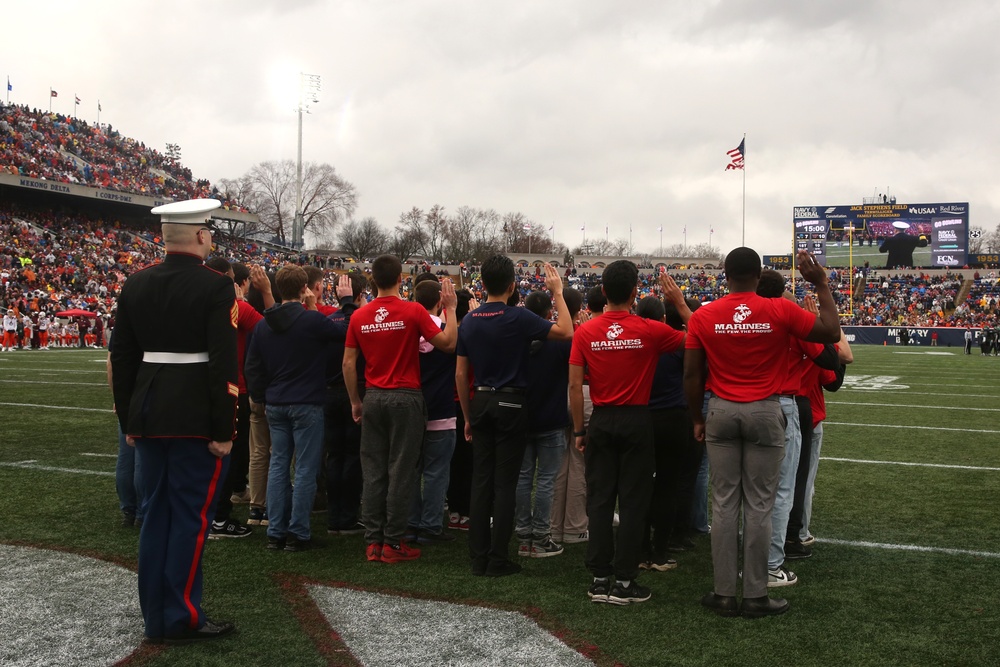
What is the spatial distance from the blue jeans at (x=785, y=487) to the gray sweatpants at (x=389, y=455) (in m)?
2.42

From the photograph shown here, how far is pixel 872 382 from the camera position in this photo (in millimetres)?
20156

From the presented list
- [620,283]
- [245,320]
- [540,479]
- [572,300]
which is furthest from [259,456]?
[620,283]

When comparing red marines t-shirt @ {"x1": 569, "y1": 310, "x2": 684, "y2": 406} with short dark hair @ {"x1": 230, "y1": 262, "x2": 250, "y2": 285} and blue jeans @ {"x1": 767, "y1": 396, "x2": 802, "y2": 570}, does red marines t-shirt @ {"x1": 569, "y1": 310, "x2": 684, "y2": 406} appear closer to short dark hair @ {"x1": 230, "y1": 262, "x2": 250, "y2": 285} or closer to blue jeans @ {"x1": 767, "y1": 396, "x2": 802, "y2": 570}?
blue jeans @ {"x1": 767, "y1": 396, "x2": 802, "y2": 570}

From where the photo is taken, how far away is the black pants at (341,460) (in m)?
6.44

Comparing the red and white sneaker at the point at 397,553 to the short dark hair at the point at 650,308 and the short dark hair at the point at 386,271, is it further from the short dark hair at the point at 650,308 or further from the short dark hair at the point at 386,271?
the short dark hair at the point at 650,308

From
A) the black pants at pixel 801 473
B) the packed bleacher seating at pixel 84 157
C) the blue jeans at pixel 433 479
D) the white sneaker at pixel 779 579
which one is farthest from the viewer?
the packed bleacher seating at pixel 84 157

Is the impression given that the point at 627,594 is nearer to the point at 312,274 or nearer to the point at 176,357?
the point at 176,357

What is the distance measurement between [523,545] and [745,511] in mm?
1745

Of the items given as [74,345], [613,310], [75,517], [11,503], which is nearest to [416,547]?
[613,310]

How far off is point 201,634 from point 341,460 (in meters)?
2.42

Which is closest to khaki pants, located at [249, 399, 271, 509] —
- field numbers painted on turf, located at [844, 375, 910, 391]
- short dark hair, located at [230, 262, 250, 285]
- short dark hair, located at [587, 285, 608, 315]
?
short dark hair, located at [230, 262, 250, 285]

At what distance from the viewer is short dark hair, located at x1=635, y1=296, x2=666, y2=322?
Result: 18.7 ft

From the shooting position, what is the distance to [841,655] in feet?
13.2

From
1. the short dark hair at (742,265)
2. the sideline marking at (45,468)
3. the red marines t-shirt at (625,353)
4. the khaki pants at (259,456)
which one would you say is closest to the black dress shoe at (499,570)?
the red marines t-shirt at (625,353)
